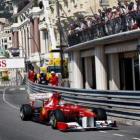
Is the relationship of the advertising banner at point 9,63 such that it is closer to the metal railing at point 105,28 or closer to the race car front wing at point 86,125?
the metal railing at point 105,28

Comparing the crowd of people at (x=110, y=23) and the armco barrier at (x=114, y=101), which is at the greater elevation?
the crowd of people at (x=110, y=23)

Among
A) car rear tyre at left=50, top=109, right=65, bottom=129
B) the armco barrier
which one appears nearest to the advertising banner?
the armco barrier

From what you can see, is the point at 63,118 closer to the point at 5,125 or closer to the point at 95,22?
the point at 5,125

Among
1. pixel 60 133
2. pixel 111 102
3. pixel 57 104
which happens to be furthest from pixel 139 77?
pixel 60 133

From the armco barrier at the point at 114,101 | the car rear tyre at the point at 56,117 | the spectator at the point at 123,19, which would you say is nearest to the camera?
the car rear tyre at the point at 56,117

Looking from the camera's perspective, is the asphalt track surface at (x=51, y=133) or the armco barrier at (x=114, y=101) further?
the armco barrier at (x=114, y=101)

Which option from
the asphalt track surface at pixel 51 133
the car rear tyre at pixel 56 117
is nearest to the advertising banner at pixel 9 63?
the asphalt track surface at pixel 51 133

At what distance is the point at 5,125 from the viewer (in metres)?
16.8

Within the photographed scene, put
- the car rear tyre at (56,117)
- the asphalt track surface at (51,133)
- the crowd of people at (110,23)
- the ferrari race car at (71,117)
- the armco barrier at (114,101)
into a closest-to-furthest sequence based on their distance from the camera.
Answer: the asphalt track surface at (51,133) < the ferrari race car at (71,117) < the car rear tyre at (56,117) < the armco barrier at (114,101) < the crowd of people at (110,23)

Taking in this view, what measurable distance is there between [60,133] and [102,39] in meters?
12.7

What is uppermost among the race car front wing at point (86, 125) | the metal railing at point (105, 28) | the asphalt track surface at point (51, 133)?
the metal railing at point (105, 28)

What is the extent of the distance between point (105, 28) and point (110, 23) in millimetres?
855

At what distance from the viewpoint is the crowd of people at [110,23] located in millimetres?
22469

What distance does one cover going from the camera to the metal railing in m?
22.8
